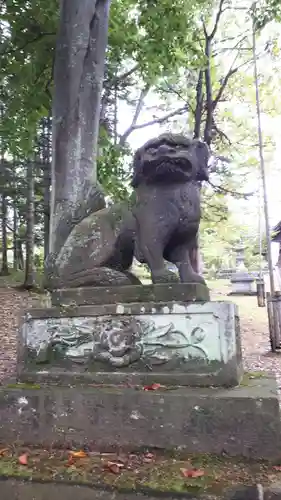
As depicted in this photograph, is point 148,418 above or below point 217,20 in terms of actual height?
below

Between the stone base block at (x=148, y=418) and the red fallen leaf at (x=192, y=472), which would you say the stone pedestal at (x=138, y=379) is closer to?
the stone base block at (x=148, y=418)

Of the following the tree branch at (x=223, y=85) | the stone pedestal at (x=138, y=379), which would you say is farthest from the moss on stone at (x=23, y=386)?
the tree branch at (x=223, y=85)

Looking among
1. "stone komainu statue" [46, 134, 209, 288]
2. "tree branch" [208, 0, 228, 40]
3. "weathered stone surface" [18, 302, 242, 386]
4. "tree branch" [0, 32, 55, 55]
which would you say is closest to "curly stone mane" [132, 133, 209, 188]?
"stone komainu statue" [46, 134, 209, 288]

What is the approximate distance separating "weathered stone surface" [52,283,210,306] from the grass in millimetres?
934

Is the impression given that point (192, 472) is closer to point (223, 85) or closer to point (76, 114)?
point (76, 114)

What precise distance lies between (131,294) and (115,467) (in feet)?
3.47

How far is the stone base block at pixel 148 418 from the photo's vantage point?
233 cm

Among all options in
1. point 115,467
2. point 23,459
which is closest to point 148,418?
point 115,467

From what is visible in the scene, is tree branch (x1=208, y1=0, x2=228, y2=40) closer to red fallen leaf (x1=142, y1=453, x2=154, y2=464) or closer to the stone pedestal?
the stone pedestal

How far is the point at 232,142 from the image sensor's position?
44.2 ft

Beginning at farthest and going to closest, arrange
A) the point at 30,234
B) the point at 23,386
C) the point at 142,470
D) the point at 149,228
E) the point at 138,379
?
the point at 30,234, the point at 149,228, the point at 23,386, the point at 138,379, the point at 142,470

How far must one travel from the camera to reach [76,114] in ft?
12.6

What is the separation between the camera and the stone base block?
2.33 meters

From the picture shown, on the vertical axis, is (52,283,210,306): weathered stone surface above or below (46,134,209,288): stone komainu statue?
below
